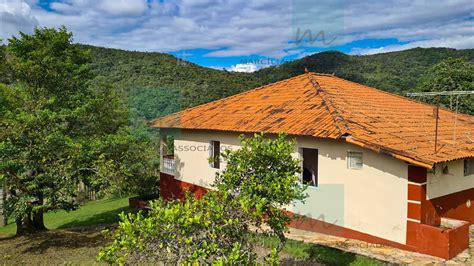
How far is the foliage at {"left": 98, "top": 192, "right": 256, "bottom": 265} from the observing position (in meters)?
4.75

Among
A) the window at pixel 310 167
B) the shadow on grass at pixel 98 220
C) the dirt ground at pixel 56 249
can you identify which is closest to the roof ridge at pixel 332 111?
the window at pixel 310 167

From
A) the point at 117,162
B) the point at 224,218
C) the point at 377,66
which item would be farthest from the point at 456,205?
the point at 377,66

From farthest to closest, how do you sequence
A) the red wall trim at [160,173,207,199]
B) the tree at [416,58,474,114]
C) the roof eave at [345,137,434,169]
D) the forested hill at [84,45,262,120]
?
the forested hill at [84,45,262,120] → the tree at [416,58,474,114] → the red wall trim at [160,173,207,199] → the roof eave at [345,137,434,169]

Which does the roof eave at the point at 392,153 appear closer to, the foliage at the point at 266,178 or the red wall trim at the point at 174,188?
the foliage at the point at 266,178

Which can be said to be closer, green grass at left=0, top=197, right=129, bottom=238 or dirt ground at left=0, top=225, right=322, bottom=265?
dirt ground at left=0, top=225, right=322, bottom=265

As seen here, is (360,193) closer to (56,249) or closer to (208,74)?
(56,249)

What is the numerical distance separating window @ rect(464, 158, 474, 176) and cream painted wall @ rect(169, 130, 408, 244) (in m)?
3.40

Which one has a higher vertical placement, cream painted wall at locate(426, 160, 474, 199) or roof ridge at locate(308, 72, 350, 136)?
roof ridge at locate(308, 72, 350, 136)

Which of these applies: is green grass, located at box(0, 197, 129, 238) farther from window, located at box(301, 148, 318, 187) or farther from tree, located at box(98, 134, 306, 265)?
tree, located at box(98, 134, 306, 265)

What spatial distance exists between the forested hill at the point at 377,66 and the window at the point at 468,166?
19.2 meters

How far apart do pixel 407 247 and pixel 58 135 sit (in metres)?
9.55

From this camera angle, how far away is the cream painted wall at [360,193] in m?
9.44

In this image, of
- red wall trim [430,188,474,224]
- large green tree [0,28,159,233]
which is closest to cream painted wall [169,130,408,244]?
red wall trim [430,188,474,224]

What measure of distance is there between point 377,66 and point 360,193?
120 ft
